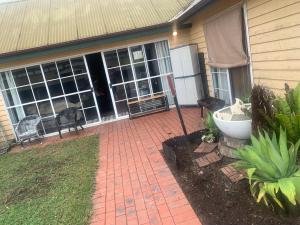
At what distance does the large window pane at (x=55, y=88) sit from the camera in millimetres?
8797

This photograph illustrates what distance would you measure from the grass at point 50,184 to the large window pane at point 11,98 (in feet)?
6.50

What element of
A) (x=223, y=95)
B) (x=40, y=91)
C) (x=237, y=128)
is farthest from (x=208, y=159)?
(x=40, y=91)

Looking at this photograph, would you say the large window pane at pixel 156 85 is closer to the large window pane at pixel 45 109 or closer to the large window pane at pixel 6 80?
the large window pane at pixel 45 109

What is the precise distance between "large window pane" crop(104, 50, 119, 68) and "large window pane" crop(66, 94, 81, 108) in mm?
1448

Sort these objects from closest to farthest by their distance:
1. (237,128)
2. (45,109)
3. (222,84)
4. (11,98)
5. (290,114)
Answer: (290,114)
(237,128)
(222,84)
(11,98)
(45,109)

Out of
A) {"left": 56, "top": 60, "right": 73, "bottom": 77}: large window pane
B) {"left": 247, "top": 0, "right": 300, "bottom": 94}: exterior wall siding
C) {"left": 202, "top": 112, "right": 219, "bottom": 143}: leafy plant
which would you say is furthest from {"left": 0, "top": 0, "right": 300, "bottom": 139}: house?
{"left": 202, "top": 112, "right": 219, "bottom": 143}: leafy plant

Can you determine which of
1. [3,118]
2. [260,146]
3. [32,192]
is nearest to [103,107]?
[3,118]

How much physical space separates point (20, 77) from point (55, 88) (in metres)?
1.07

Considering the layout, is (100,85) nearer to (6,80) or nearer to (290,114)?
(6,80)

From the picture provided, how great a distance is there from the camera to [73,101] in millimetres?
9039

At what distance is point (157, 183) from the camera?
14.3 ft

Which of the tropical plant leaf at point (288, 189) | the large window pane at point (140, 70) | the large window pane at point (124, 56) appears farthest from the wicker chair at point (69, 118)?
the tropical plant leaf at point (288, 189)

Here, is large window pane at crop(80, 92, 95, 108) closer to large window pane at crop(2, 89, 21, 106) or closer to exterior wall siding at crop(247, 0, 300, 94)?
large window pane at crop(2, 89, 21, 106)

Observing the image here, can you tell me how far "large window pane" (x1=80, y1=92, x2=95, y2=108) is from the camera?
29.8 feet
